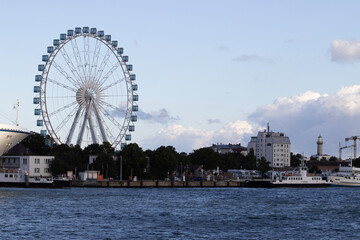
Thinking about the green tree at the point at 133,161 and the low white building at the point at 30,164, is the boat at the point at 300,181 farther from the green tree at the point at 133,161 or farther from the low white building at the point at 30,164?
the low white building at the point at 30,164

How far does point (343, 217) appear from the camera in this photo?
79875 millimetres

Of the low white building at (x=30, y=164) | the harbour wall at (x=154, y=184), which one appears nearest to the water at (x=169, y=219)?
the harbour wall at (x=154, y=184)

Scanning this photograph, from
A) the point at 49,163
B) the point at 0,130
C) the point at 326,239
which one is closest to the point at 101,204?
the point at 326,239

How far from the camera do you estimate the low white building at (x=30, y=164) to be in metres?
152

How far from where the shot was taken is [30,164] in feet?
500

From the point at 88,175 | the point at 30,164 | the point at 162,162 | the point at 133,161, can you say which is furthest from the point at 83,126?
the point at 162,162

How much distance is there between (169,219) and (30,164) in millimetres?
86691

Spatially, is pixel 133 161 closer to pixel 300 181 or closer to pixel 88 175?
pixel 88 175

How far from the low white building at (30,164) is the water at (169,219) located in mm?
53344

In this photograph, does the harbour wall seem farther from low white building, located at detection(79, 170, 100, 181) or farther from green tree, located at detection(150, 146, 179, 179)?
green tree, located at detection(150, 146, 179, 179)

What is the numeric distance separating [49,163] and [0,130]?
22895 millimetres

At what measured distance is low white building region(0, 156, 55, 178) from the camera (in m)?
152

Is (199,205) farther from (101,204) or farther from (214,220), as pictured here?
(214,220)

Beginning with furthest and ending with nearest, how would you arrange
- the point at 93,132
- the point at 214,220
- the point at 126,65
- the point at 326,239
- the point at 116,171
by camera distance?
the point at 116,171
the point at 126,65
the point at 93,132
the point at 214,220
the point at 326,239
